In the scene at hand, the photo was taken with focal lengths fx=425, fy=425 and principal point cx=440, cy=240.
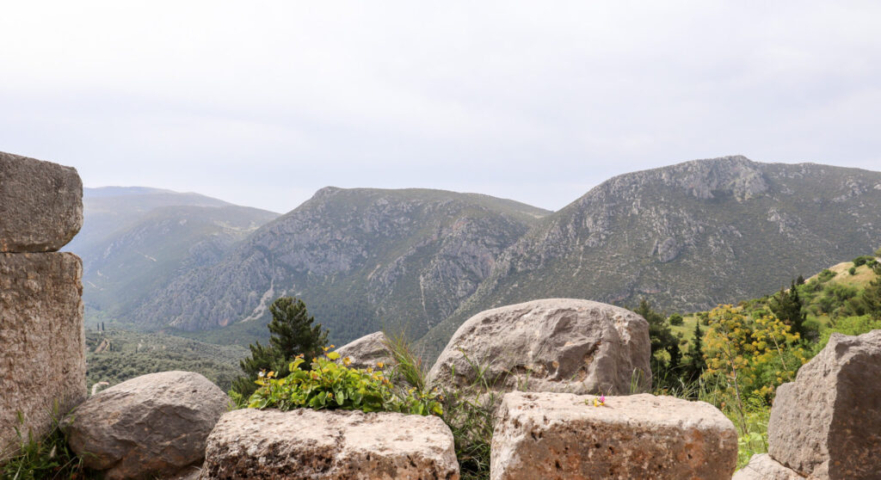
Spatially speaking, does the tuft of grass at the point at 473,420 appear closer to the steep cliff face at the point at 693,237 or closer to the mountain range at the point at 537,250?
the mountain range at the point at 537,250

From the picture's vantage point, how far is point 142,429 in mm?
4684

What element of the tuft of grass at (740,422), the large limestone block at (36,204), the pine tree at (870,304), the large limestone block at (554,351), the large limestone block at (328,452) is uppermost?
the large limestone block at (36,204)

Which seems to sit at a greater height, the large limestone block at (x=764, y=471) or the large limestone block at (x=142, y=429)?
the large limestone block at (x=764, y=471)

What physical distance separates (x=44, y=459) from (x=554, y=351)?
5.45 meters

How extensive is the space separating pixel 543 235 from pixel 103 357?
81.9 m

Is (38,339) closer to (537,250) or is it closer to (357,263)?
(537,250)

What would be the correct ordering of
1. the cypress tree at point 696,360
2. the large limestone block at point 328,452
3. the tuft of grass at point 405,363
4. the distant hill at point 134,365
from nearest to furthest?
the large limestone block at point 328,452 → the tuft of grass at point 405,363 → the cypress tree at point 696,360 → the distant hill at point 134,365

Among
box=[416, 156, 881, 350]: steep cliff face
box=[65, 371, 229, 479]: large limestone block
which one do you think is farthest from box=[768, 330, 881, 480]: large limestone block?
box=[416, 156, 881, 350]: steep cliff face

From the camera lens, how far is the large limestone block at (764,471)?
3607mm

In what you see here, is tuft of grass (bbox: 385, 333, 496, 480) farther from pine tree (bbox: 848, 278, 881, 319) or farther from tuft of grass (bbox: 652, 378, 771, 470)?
pine tree (bbox: 848, 278, 881, 319)

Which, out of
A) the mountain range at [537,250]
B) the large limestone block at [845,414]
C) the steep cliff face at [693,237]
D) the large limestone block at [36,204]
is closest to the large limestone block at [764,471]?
the large limestone block at [845,414]

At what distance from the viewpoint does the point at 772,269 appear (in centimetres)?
7000

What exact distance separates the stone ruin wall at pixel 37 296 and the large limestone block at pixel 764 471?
22.9 feet

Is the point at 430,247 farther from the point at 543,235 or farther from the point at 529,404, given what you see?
the point at 529,404
